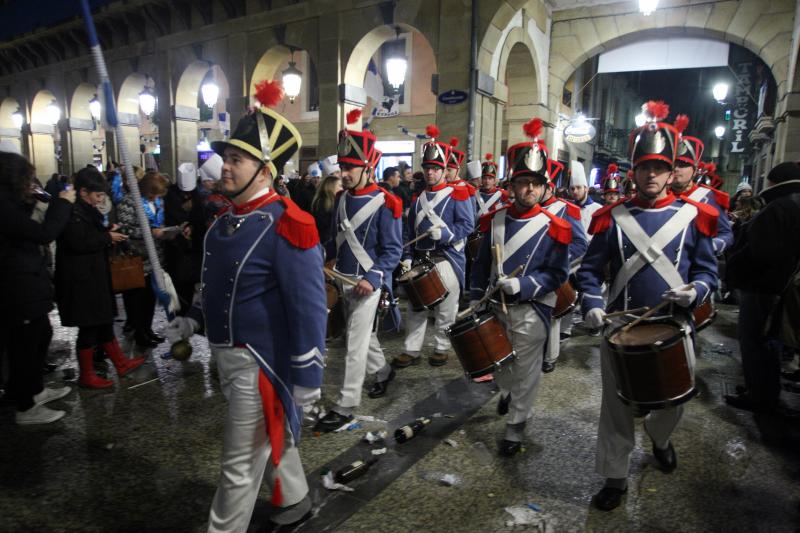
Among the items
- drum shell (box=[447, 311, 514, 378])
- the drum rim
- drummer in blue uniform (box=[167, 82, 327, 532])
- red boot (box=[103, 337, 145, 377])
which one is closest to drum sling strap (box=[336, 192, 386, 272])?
drum shell (box=[447, 311, 514, 378])

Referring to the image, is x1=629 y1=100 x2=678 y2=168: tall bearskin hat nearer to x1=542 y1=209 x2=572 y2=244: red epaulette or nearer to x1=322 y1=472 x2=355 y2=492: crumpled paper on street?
x1=542 y1=209 x2=572 y2=244: red epaulette

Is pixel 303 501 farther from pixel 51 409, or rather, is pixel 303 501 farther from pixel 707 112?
pixel 707 112

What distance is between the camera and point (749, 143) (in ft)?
77.4

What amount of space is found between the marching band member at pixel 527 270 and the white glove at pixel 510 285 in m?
0.04

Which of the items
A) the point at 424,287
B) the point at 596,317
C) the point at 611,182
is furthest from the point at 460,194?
the point at 611,182

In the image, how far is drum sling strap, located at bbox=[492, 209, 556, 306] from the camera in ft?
13.2

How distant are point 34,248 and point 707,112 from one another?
51.8 metres

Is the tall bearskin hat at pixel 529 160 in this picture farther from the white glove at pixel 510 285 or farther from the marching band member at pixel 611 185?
the marching band member at pixel 611 185

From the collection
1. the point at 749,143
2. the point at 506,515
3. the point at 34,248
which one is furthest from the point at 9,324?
the point at 749,143

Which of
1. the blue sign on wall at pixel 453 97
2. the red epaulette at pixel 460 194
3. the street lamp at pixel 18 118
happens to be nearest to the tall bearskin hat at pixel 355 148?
the red epaulette at pixel 460 194

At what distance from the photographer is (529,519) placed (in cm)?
305

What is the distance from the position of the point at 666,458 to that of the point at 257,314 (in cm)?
287

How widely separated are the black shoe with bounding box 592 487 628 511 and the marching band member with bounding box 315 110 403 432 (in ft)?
6.29

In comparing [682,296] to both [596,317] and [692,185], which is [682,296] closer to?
[596,317]
